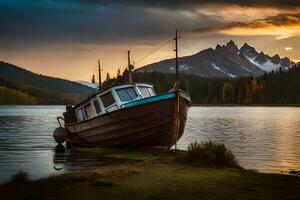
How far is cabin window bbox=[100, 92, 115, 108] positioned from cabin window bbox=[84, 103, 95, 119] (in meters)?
1.77

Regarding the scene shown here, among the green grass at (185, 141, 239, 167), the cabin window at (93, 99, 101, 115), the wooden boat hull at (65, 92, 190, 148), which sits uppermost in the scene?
the cabin window at (93, 99, 101, 115)

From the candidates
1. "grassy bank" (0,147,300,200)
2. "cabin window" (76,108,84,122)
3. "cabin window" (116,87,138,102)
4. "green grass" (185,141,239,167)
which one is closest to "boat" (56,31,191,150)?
"cabin window" (116,87,138,102)

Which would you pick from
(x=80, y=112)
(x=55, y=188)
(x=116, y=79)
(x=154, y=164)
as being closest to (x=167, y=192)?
(x=55, y=188)

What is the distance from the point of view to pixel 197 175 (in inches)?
632

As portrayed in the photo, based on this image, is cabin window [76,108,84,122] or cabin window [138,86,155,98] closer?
cabin window [138,86,155,98]

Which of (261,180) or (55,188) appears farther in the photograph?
(261,180)

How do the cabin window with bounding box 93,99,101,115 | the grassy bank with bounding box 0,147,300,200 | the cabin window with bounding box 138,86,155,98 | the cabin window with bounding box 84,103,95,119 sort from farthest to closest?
the cabin window with bounding box 84,103,95,119
the cabin window with bounding box 93,99,101,115
the cabin window with bounding box 138,86,155,98
the grassy bank with bounding box 0,147,300,200

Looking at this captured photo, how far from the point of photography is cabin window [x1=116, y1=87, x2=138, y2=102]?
28469mm

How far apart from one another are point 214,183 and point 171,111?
12.3 meters

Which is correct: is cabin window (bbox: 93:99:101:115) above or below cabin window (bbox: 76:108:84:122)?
above

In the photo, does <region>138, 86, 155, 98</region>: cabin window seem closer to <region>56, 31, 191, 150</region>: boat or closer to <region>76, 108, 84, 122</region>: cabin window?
<region>56, 31, 191, 150</region>: boat

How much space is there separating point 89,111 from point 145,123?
5.90m

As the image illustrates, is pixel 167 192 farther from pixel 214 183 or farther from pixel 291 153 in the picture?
pixel 291 153

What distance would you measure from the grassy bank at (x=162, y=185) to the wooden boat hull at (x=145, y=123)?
8.58 metres
